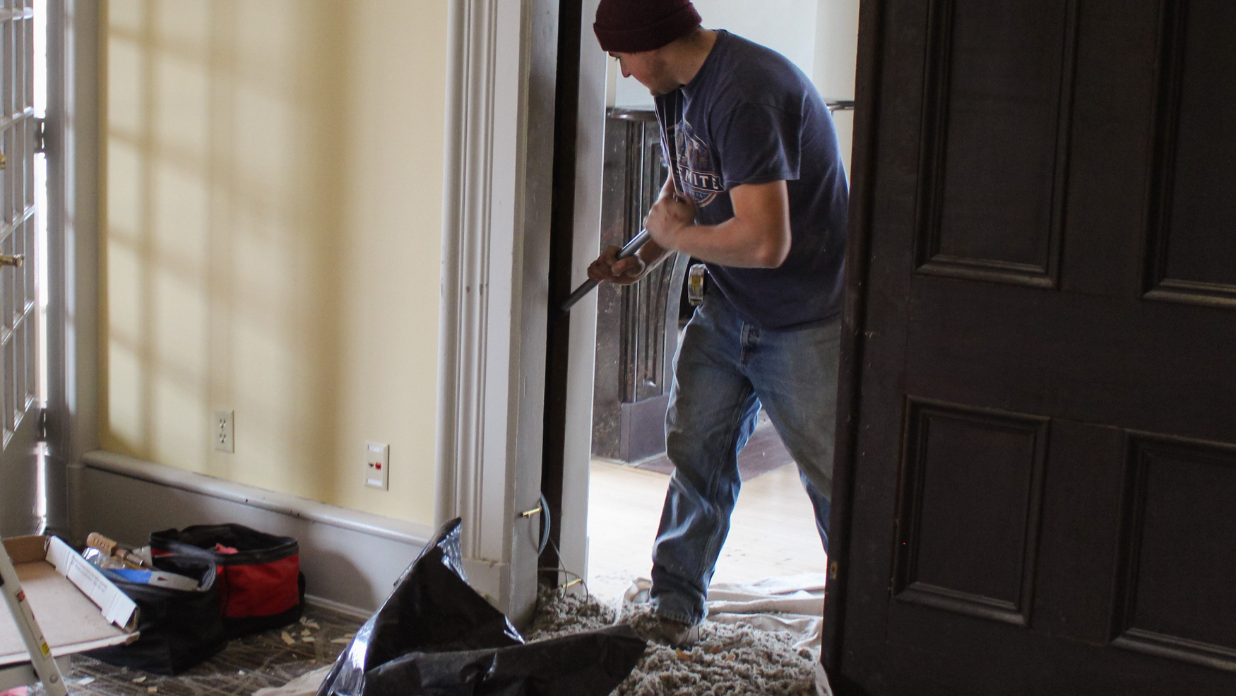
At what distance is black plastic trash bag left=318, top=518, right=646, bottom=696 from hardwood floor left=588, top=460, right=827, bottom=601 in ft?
2.93

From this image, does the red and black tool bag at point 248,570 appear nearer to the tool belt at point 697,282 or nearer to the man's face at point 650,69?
the tool belt at point 697,282

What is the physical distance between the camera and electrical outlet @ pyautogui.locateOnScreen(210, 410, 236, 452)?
8.68ft

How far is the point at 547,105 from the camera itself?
7.30ft

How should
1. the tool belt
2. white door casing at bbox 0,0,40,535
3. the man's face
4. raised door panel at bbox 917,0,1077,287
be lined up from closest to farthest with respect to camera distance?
raised door panel at bbox 917,0,1077,287 → the man's face → the tool belt → white door casing at bbox 0,0,40,535

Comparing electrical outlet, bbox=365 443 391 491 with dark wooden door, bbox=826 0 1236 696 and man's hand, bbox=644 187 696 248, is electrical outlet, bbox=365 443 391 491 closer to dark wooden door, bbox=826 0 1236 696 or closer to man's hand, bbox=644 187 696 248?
man's hand, bbox=644 187 696 248

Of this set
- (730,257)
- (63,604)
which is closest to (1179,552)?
(730,257)

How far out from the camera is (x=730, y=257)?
6.41 ft

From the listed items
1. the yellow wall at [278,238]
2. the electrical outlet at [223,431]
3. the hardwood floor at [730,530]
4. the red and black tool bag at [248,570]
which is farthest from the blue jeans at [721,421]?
the electrical outlet at [223,431]

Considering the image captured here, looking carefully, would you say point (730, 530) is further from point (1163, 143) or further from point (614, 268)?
point (1163, 143)

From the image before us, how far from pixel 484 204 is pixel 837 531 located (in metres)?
0.95

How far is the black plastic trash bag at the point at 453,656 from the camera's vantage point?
→ 5.04ft

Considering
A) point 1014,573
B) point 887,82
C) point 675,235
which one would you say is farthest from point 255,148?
point 1014,573

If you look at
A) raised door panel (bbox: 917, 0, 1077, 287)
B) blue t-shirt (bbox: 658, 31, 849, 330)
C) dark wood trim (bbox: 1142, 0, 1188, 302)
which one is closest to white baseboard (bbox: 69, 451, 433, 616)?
blue t-shirt (bbox: 658, 31, 849, 330)

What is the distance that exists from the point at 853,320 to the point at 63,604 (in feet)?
5.49
